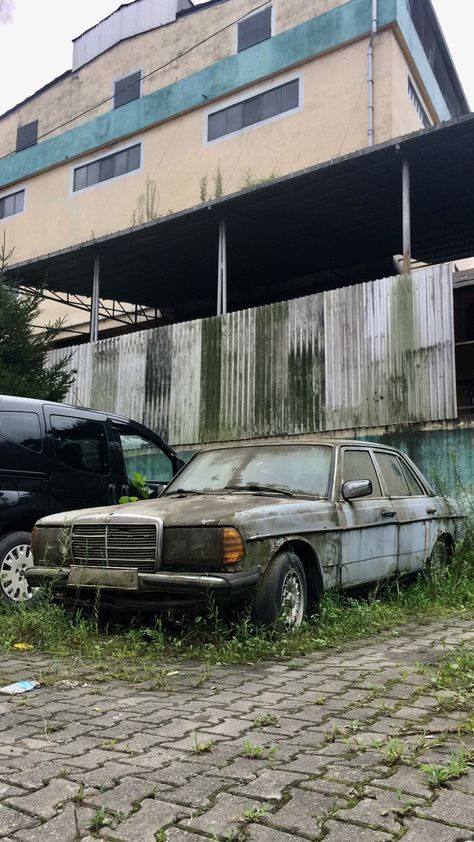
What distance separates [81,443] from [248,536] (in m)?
3.19

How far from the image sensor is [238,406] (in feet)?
47.1

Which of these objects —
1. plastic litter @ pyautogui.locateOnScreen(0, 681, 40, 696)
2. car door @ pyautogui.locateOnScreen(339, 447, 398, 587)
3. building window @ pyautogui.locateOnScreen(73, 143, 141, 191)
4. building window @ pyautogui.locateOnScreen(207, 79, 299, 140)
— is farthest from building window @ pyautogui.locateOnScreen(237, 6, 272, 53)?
plastic litter @ pyautogui.locateOnScreen(0, 681, 40, 696)

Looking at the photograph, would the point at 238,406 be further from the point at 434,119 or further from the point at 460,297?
the point at 434,119

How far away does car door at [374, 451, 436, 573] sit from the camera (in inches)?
256

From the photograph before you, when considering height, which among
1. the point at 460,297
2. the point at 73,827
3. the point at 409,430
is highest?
the point at 460,297

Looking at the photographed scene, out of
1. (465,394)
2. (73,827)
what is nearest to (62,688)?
(73,827)

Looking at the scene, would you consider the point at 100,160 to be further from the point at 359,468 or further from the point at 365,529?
the point at 365,529

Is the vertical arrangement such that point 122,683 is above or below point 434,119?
below

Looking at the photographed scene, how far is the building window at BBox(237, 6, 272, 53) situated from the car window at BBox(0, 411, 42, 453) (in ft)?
67.5

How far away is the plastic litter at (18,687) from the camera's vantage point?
11.9ft

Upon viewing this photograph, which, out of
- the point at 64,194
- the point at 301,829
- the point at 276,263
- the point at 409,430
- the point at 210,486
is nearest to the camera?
the point at 301,829

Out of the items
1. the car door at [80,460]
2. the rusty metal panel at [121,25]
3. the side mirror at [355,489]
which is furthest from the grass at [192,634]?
the rusty metal panel at [121,25]

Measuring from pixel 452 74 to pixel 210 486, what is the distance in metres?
24.8

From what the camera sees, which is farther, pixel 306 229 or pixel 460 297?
pixel 306 229
